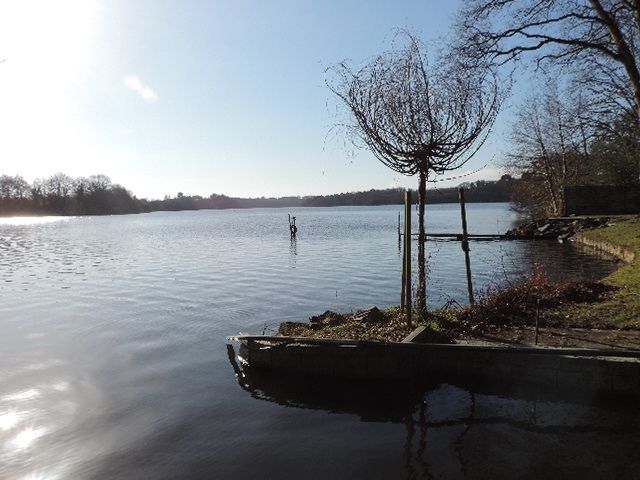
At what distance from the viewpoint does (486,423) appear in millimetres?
6992

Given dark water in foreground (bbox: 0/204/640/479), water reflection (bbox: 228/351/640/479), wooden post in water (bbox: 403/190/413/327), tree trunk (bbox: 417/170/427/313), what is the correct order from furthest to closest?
tree trunk (bbox: 417/170/427/313) → wooden post in water (bbox: 403/190/413/327) → dark water in foreground (bbox: 0/204/640/479) → water reflection (bbox: 228/351/640/479)

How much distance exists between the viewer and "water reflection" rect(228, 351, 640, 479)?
5863 millimetres

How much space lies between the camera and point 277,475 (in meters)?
6.05

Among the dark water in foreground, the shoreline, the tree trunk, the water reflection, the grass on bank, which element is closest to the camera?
the water reflection

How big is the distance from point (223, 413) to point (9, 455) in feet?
9.68

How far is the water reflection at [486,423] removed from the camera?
5.86 metres

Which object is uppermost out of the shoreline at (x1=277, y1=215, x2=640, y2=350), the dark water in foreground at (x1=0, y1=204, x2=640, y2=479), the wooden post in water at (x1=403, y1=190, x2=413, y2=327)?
the wooden post in water at (x1=403, y1=190, x2=413, y2=327)

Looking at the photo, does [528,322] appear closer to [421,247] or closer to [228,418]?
[421,247]

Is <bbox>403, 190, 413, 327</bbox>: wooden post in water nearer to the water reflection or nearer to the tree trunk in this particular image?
the tree trunk

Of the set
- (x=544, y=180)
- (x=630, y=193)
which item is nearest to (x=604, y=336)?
(x=630, y=193)

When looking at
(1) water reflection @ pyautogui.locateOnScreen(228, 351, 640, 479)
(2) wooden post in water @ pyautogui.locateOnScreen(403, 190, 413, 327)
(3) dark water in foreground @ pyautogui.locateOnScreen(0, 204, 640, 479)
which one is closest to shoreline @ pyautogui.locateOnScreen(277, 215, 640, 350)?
(2) wooden post in water @ pyautogui.locateOnScreen(403, 190, 413, 327)

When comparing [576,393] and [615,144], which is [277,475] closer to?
[576,393]


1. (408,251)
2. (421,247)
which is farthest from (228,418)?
(421,247)

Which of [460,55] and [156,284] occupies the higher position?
[460,55]
